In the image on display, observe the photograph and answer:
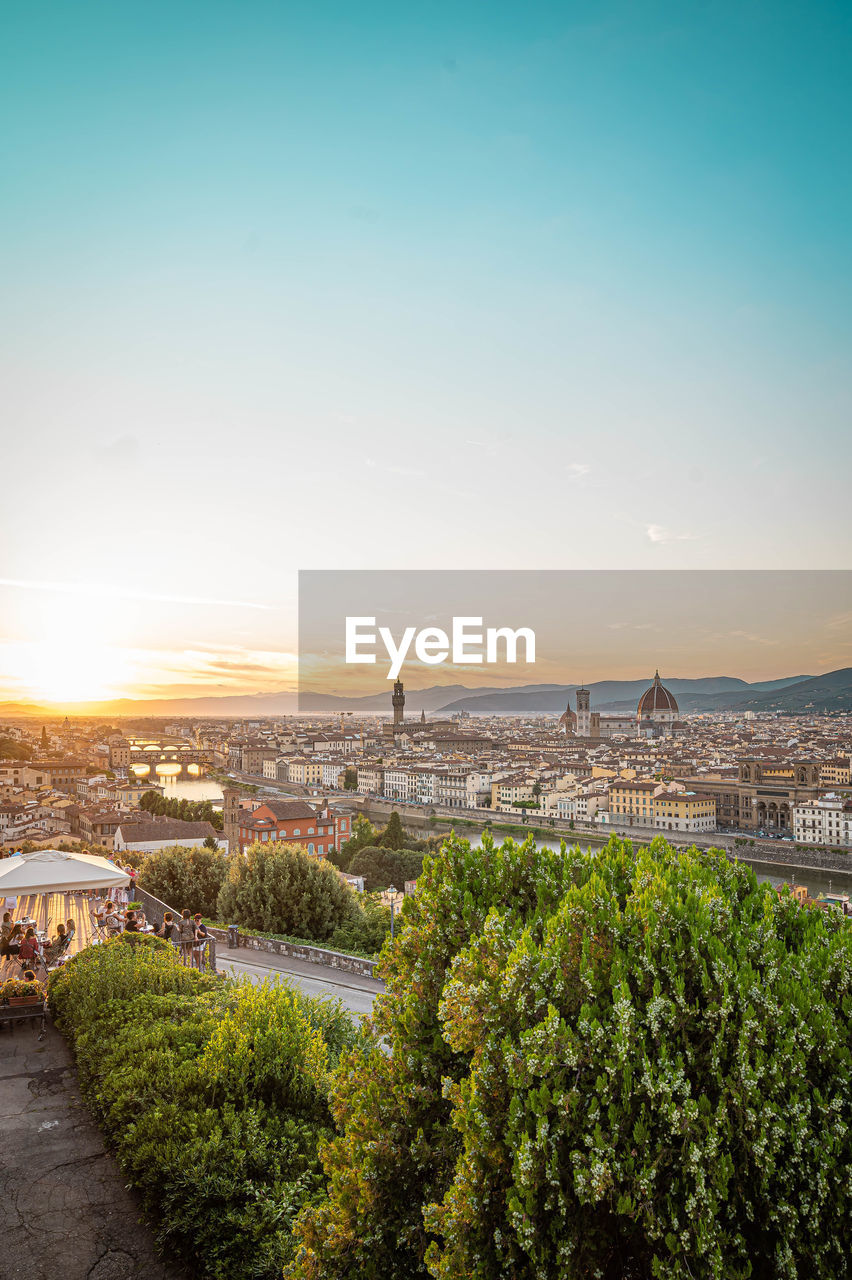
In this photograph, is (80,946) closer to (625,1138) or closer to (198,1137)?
(198,1137)

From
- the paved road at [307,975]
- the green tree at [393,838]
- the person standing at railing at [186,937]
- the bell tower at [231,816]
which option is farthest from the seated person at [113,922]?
the green tree at [393,838]

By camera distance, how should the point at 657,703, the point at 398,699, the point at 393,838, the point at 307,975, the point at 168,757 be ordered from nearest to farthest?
the point at 307,975, the point at 393,838, the point at 168,757, the point at 657,703, the point at 398,699

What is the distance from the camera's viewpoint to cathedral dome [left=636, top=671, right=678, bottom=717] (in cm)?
11481

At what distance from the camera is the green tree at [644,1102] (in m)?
1.74

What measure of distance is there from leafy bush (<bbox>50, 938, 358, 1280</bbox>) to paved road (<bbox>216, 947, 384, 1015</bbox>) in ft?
10.4

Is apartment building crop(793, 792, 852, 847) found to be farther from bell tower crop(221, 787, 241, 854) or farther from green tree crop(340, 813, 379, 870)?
bell tower crop(221, 787, 241, 854)

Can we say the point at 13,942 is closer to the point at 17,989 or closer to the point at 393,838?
→ the point at 17,989

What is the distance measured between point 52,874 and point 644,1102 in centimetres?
680

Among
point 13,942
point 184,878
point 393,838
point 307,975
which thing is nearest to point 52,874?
point 13,942

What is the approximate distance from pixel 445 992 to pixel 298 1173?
1.50 metres

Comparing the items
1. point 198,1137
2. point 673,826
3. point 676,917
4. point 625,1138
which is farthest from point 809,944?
point 673,826

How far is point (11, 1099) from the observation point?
13.3 feet

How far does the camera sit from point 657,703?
115188 millimetres

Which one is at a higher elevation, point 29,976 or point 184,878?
point 29,976
